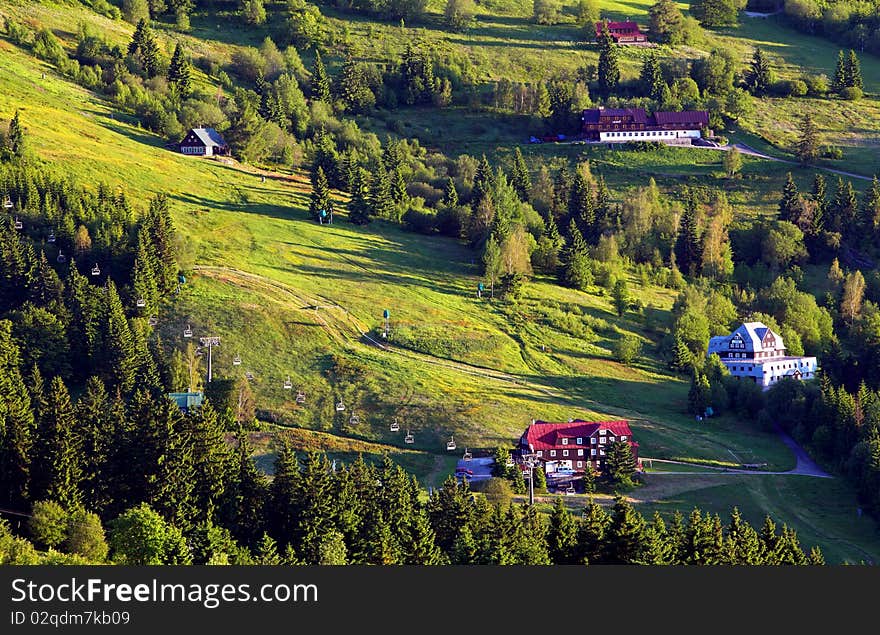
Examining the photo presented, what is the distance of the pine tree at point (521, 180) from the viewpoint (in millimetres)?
178000

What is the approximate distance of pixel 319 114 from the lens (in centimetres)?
19688

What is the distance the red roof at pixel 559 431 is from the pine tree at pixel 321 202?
184ft

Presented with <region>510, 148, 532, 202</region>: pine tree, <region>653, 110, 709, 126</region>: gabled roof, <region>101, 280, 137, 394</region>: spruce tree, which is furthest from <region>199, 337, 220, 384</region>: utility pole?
<region>653, 110, 709, 126</region>: gabled roof

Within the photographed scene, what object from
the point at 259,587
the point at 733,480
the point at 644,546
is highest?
the point at 259,587

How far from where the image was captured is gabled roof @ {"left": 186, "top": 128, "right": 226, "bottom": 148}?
568 feet

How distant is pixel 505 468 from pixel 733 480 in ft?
62.6

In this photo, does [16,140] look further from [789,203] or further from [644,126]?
[789,203]

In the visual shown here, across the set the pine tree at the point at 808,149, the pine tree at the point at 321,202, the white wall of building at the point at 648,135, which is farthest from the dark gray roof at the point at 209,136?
the pine tree at the point at 808,149

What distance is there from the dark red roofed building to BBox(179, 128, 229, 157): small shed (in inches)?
3127

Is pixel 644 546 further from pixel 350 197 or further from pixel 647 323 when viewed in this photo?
pixel 350 197

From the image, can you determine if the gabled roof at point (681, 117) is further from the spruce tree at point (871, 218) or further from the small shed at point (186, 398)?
the small shed at point (186, 398)

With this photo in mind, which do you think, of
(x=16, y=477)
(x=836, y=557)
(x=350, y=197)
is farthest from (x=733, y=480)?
(x=350, y=197)

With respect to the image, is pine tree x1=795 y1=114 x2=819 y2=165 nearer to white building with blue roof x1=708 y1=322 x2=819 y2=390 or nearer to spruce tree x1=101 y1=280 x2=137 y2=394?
white building with blue roof x1=708 y1=322 x2=819 y2=390

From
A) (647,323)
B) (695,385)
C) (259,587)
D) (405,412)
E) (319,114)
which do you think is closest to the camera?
(259,587)
